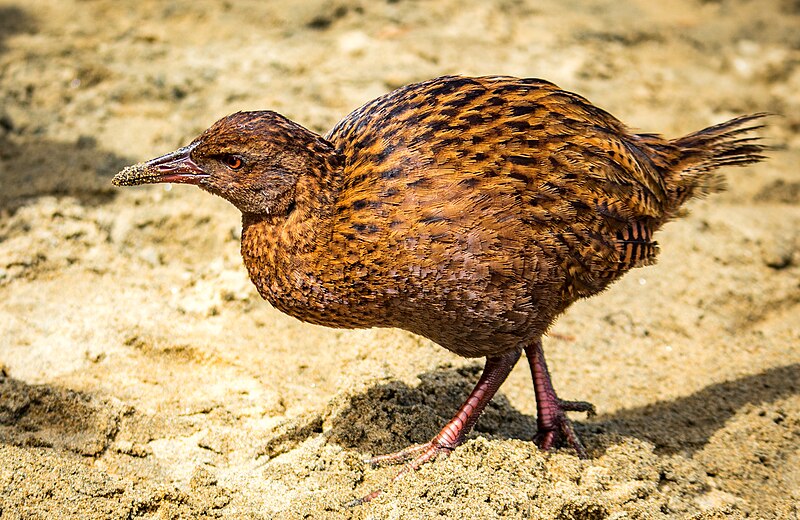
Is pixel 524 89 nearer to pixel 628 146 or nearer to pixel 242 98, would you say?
pixel 628 146

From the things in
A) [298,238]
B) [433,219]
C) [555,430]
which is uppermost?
[433,219]

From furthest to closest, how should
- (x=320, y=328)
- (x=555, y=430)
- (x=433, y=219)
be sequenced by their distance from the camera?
(x=320, y=328), (x=555, y=430), (x=433, y=219)

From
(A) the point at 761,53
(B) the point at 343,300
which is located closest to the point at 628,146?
(B) the point at 343,300

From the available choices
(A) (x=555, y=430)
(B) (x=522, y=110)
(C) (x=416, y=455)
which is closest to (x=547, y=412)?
(A) (x=555, y=430)

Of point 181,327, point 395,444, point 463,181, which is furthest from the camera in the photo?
point 181,327

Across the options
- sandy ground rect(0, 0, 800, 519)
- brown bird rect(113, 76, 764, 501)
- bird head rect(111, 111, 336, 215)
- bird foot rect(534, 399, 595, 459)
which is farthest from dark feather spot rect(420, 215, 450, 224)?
bird foot rect(534, 399, 595, 459)

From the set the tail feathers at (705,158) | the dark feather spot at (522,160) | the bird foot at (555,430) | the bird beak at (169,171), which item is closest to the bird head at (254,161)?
the bird beak at (169,171)

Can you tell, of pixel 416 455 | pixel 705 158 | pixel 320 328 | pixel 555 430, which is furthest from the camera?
pixel 320 328

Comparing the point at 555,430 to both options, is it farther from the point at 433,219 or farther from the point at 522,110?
the point at 522,110
